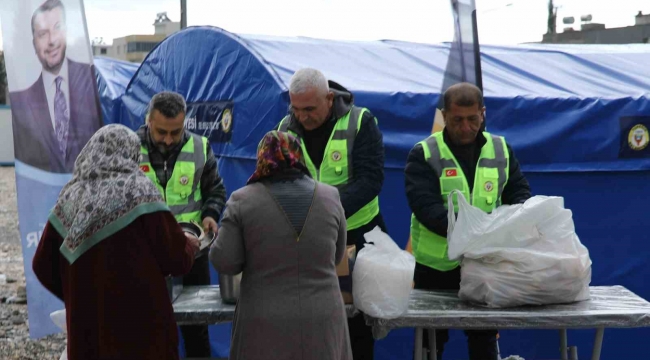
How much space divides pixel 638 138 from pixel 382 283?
2.64m

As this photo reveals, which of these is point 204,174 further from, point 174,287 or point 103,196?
point 103,196

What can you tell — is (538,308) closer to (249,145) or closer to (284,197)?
(284,197)

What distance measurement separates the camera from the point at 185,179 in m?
4.71

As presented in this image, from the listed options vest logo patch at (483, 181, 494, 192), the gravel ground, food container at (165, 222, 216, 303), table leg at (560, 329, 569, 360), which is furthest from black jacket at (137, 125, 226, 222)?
the gravel ground

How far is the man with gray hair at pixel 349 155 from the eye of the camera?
4441mm

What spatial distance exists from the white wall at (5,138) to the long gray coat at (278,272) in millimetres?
30211

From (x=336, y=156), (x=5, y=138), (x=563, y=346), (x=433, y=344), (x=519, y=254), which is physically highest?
(x=336, y=156)

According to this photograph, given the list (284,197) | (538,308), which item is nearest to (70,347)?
(284,197)

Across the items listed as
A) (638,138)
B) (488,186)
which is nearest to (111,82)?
(638,138)

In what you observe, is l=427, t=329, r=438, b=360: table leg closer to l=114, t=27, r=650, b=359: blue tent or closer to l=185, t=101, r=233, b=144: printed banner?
l=114, t=27, r=650, b=359: blue tent

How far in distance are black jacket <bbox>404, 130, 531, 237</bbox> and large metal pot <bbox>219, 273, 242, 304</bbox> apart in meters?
0.97

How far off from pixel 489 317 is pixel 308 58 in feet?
10.8

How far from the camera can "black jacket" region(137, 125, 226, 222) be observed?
470cm

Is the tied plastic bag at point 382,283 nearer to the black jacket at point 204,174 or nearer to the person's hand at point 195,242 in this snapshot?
the person's hand at point 195,242
